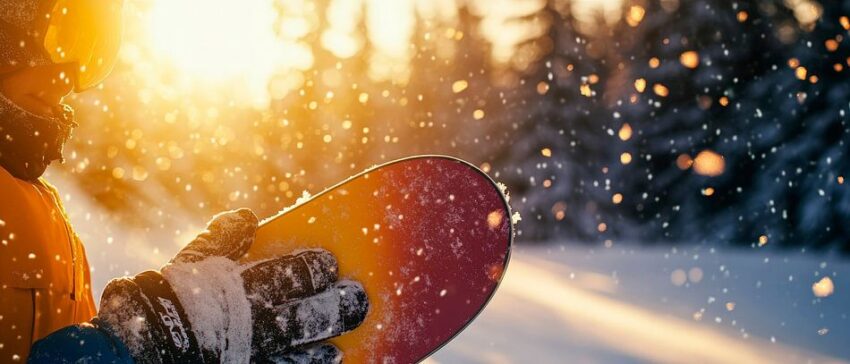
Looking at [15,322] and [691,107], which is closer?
[15,322]

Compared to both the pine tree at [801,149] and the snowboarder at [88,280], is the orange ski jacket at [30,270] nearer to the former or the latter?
the snowboarder at [88,280]

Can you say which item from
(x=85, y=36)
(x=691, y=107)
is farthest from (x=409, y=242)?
(x=691, y=107)

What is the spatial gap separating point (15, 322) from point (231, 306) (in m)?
0.33

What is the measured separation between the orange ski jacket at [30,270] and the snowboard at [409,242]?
0.45m

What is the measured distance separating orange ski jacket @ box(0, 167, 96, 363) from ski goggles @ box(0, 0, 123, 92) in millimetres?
249

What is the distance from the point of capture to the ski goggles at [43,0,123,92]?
1.28 m

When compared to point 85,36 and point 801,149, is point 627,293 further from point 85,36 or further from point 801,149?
point 85,36

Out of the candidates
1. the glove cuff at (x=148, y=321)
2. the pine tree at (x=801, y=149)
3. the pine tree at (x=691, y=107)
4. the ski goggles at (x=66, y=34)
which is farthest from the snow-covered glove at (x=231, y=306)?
the pine tree at (x=691, y=107)

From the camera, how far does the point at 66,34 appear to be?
133 cm

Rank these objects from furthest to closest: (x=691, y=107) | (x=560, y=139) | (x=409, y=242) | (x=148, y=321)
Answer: (x=560, y=139) → (x=691, y=107) → (x=409, y=242) → (x=148, y=321)

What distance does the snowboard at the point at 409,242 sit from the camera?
5.42ft

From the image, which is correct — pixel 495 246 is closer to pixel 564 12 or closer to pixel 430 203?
pixel 430 203

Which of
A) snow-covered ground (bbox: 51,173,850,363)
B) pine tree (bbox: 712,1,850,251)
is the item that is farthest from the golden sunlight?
pine tree (bbox: 712,1,850,251)

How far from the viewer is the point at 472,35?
43.5 ft
